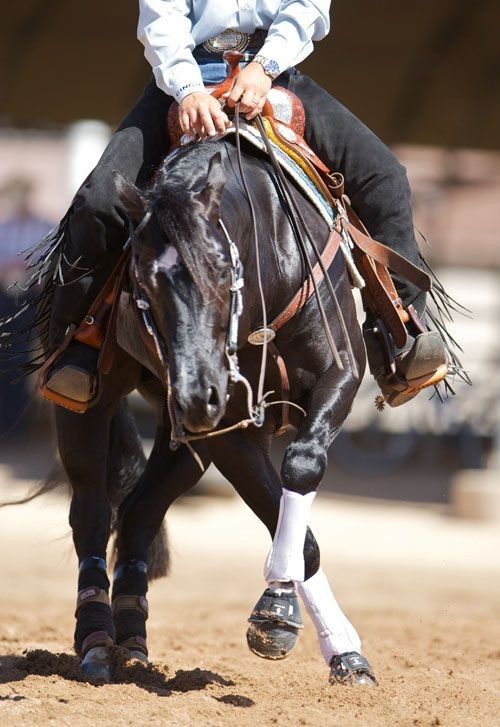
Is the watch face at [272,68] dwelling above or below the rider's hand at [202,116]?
above

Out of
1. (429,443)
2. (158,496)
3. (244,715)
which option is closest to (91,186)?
(158,496)

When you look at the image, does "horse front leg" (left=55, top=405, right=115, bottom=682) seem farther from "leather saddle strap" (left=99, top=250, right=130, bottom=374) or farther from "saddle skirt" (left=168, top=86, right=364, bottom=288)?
"saddle skirt" (left=168, top=86, right=364, bottom=288)

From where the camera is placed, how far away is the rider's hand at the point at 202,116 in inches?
168

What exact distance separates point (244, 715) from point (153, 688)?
1.63 feet

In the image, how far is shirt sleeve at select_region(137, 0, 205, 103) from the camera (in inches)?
172

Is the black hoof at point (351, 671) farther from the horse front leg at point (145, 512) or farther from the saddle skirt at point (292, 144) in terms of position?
the saddle skirt at point (292, 144)

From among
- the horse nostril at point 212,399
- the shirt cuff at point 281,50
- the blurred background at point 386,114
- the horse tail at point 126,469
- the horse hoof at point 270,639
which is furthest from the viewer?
the blurred background at point 386,114

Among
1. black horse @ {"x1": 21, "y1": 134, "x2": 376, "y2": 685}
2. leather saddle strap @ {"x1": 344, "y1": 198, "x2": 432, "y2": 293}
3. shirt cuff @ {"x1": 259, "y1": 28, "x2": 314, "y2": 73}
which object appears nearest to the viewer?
black horse @ {"x1": 21, "y1": 134, "x2": 376, "y2": 685}

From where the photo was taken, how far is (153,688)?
4.35 meters

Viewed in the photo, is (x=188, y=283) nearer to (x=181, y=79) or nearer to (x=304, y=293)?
(x=304, y=293)

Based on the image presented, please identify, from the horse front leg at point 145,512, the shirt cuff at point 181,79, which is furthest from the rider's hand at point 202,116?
the horse front leg at point 145,512

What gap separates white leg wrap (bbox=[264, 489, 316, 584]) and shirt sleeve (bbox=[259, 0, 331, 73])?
1.64m

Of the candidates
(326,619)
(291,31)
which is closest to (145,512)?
(326,619)

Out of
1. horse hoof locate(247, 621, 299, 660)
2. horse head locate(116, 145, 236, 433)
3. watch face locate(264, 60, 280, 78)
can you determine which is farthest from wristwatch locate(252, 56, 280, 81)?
horse hoof locate(247, 621, 299, 660)
